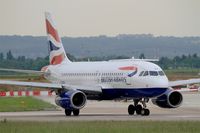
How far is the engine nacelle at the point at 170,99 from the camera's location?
5919cm

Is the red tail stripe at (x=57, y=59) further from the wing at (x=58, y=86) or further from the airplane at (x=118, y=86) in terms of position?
the wing at (x=58, y=86)

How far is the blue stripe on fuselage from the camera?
57156mm

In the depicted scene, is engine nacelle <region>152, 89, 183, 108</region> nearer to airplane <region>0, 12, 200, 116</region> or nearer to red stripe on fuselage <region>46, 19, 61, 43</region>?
airplane <region>0, 12, 200, 116</region>

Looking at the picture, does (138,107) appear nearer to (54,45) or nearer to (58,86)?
(58,86)

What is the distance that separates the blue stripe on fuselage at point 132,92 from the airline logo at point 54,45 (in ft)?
26.4

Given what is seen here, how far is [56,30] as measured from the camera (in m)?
68.1
